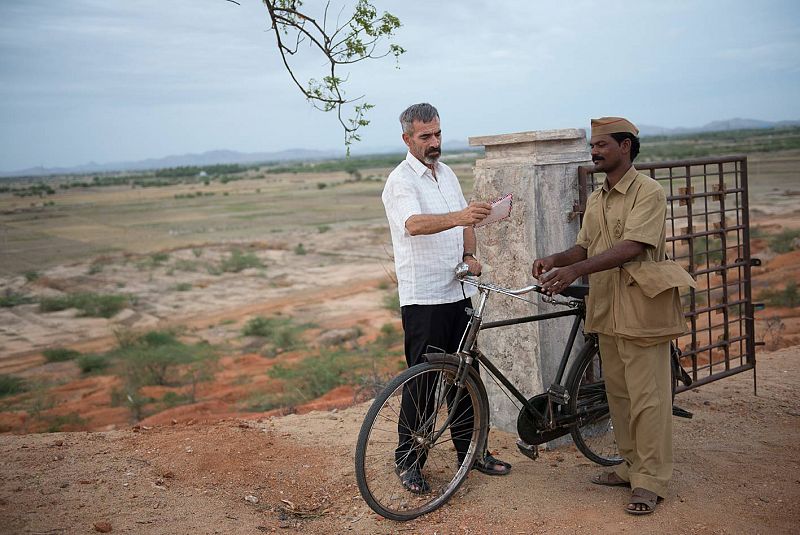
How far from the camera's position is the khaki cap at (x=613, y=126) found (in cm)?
362

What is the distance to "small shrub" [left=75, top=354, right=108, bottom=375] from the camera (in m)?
12.4

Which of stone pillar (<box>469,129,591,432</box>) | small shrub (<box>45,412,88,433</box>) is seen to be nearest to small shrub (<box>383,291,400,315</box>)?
small shrub (<box>45,412,88,433</box>)

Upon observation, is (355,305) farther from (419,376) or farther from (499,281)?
(419,376)

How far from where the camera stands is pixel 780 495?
3.97m

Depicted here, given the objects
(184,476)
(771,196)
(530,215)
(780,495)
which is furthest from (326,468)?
(771,196)

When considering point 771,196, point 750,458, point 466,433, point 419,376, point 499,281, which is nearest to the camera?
point 419,376

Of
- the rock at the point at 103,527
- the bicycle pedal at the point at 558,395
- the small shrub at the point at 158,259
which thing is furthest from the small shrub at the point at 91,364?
the small shrub at the point at 158,259

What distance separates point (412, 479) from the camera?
13.1 feet

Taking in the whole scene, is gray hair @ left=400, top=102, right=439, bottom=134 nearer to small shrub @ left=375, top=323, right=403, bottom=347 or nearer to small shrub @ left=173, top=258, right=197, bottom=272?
small shrub @ left=375, top=323, right=403, bottom=347

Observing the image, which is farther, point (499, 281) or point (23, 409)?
point (23, 409)

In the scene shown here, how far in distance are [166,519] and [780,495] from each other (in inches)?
133

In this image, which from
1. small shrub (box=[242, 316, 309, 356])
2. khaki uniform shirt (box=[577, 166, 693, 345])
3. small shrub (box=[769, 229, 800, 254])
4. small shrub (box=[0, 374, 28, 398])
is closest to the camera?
khaki uniform shirt (box=[577, 166, 693, 345])

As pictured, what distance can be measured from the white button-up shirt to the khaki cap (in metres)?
0.93

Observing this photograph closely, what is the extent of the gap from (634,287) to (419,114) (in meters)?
1.46
